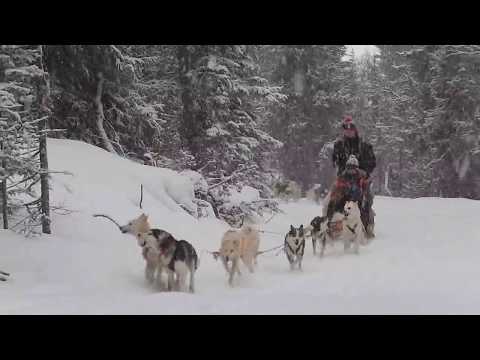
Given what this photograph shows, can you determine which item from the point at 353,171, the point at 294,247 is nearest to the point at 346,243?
the point at 294,247

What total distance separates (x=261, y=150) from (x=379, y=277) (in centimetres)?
1134

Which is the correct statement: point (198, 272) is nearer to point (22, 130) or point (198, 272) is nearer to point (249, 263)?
point (249, 263)

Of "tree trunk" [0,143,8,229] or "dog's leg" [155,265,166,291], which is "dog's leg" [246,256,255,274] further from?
"tree trunk" [0,143,8,229]

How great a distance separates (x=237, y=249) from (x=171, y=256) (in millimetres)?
1528

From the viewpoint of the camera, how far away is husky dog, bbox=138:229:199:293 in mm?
6898

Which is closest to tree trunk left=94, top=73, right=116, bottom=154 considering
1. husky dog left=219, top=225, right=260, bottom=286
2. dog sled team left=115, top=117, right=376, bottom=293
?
dog sled team left=115, top=117, right=376, bottom=293

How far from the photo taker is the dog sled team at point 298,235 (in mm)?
7020

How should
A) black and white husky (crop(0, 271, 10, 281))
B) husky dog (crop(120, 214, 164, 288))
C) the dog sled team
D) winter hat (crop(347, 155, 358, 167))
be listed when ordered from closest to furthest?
black and white husky (crop(0, 271, 10, 281)), the dog sled team, husky dog (crop(120, 214, 164, 288)), winter hat (crop(347, 155, 358, 167))

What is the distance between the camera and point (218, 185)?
1559 centimetres

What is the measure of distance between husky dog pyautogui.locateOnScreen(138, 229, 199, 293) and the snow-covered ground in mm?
304

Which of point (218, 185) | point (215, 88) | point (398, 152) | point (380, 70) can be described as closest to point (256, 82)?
point (215, 88)

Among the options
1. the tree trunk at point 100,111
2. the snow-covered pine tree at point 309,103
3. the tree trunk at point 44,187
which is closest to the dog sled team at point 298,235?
the tree trunk at point 44,187
